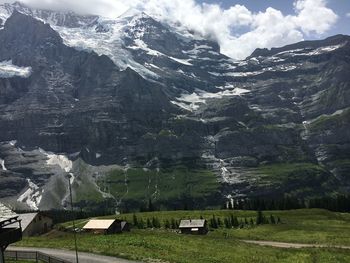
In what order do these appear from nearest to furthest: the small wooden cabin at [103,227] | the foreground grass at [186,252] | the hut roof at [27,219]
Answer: the foreground grass at [186,252] → the small wooden cabin at [103,227] → the hut roof at [27,219]

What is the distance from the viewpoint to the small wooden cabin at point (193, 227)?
431 feet

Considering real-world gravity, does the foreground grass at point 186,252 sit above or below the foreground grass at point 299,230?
above

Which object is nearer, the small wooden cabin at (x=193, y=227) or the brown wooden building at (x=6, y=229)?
the brown wooden building at (x=6, y=229)

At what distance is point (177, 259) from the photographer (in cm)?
5234

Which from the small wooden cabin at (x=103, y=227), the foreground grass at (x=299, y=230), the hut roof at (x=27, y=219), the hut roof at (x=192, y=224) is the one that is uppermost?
the hut roof at (x=27, y=219)

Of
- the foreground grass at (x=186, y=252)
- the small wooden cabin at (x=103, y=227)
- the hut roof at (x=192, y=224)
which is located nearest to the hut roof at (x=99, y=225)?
the small wooden cabin at (x=103, y=227)

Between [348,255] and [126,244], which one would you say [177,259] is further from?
[348,255]

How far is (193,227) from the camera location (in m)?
133

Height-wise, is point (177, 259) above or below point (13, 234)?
below

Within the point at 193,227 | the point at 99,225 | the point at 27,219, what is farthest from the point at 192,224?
the point at 27,219

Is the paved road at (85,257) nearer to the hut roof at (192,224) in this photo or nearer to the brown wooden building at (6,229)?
the brown wooden building at (6,229)

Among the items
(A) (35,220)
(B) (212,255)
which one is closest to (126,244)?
(B) (212,255)

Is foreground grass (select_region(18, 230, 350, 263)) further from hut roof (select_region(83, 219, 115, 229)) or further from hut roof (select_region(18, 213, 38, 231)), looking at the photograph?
hut roof (select_region(18, 213, 38, 231))

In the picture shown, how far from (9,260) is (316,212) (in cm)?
14630
